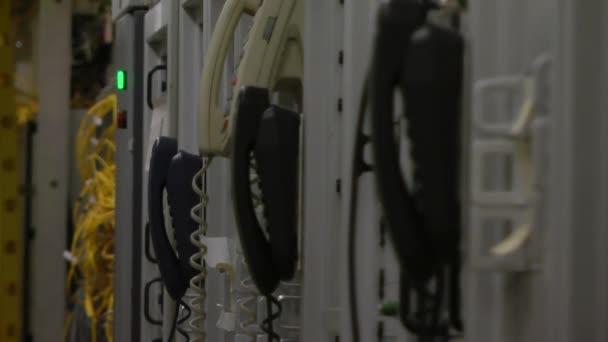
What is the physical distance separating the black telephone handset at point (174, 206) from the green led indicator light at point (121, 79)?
2.42 feet

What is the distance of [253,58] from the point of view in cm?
157

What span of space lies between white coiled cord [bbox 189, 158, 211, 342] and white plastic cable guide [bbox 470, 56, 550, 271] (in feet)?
2.95

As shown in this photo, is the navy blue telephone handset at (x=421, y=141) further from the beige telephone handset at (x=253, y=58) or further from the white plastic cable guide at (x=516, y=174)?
the beige telephone handset at (x=253, y=58)

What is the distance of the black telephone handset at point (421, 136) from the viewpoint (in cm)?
84

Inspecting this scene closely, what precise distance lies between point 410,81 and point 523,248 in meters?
0.21

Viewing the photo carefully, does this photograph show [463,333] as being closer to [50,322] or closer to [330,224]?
[330,224]

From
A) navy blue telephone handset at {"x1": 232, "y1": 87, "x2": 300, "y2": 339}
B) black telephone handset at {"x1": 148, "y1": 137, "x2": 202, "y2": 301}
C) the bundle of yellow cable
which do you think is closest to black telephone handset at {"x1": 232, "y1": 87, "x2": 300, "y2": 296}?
navy blue telephone handset at {"x1": 232, "y1": 87, "x2": 300, "y2": 339}

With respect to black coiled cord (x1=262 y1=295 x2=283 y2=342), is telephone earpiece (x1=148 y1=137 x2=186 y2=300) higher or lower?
higher

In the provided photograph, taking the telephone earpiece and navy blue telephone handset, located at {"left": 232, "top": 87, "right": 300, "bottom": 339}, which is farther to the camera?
the telephone earpiece

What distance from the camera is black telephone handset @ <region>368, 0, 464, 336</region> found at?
2.75 feet

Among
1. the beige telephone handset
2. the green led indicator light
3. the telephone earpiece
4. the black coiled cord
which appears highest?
the green led indicator light

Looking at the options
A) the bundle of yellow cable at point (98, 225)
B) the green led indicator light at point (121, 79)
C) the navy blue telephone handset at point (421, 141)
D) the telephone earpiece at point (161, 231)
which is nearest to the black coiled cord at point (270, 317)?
the telephone earpiece at point (161, 231)

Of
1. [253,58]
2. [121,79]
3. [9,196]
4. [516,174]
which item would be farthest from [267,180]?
[9,196]

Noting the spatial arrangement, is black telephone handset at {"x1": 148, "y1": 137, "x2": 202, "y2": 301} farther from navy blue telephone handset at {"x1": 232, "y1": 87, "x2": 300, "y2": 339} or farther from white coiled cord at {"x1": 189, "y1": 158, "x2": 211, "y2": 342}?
navy blue telephone handset at {"x1": 232, "y1": 87, "x2": 300, "y2": 339}
